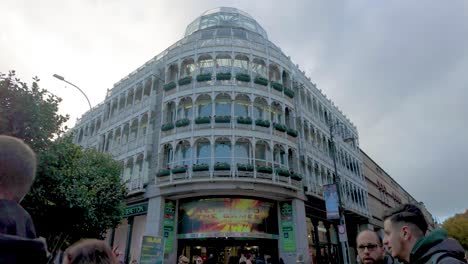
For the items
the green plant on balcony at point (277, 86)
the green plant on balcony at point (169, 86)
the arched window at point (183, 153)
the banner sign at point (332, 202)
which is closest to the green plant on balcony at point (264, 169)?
the banner sign at point (332, 202)

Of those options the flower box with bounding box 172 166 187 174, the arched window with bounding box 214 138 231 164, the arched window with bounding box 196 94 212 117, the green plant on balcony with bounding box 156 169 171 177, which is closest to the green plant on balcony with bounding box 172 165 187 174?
the flower box with bounding box 172 166 187 174

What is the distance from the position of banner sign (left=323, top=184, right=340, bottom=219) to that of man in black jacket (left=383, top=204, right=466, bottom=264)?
53.0ft

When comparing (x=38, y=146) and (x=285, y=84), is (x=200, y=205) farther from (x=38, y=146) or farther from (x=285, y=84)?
(x=285, y=84)

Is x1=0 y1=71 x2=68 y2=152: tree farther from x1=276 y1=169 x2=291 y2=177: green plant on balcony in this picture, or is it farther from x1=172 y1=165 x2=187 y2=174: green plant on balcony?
x1=276 y1=169 x2=291 y2=177: green plant on balcony

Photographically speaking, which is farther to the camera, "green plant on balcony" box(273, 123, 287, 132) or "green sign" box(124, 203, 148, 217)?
"green plant on balcony" box(273, 123, 287, 132)

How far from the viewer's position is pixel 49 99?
12828 millimetres

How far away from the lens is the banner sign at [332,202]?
1794 cm

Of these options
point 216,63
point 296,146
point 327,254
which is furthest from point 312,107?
point 327,254

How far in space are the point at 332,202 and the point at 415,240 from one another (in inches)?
652

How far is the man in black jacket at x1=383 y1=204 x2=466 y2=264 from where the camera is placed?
6.86 feet

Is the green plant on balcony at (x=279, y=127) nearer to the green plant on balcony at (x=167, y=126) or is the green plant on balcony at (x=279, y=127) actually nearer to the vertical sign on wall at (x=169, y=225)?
the green plant on balcony at (x=167, y=126)

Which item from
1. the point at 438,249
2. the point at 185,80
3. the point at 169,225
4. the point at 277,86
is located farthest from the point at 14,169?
the point at 277,86

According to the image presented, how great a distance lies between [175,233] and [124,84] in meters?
16.4

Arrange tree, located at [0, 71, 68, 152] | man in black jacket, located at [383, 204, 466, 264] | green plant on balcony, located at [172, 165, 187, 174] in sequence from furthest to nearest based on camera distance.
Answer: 1. green plant on balcony, located at [172, 165, 187, 174]
2. tree, located at [0, 71, 68, 152]
3. man in black jacket, located at [383, 204, 466, 264]
